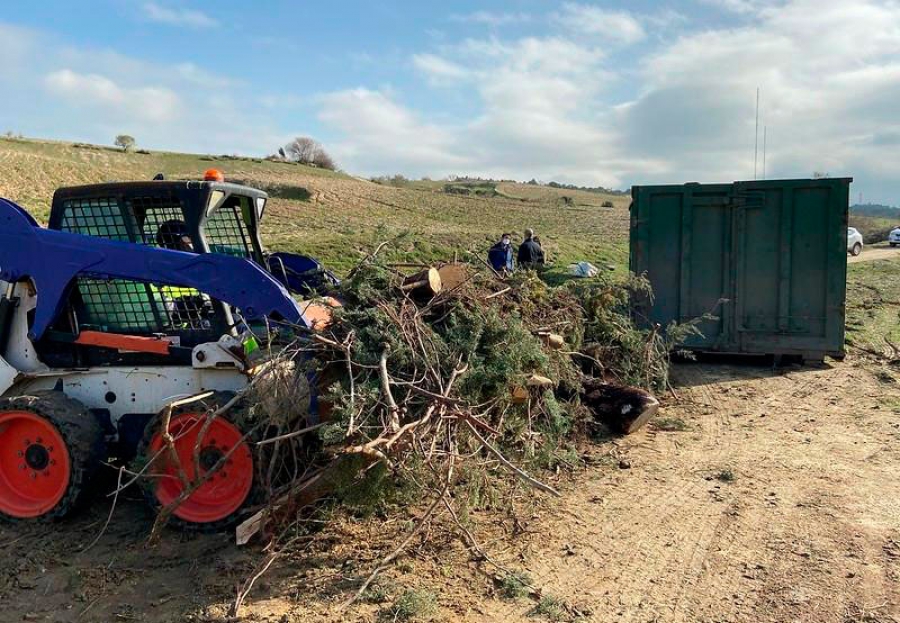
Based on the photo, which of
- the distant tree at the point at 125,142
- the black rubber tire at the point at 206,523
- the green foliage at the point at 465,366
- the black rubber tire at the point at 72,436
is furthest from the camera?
the distant tree at the point at 125,142

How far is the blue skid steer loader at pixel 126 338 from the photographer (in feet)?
14.9

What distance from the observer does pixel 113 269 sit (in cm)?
476

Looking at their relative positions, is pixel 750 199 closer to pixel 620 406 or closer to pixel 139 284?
pixel 620 406

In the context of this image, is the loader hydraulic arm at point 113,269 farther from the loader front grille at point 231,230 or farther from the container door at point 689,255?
the container door at point 689,255

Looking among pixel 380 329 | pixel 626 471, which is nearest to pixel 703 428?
pixel 626 471

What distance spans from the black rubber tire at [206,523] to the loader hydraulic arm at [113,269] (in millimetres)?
630

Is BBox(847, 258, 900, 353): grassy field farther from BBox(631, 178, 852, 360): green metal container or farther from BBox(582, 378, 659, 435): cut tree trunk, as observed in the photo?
BBox(582, 378, 659, 435): cut tree trunk

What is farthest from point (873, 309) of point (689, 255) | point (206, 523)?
point (206, 523)

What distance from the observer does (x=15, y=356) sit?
5.10 meters

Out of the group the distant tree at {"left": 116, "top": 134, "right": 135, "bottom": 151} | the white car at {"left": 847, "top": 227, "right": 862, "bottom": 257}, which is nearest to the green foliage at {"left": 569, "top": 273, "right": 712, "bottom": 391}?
the white car at {"left": 847, "top": 227, "right": 862, "bottom": 257}

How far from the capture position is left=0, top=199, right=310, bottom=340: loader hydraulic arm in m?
4.68

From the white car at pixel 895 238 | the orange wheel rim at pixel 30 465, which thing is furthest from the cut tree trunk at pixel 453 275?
the white car at pixel 895 238

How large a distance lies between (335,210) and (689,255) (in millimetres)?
24626

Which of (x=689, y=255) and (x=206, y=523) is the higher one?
(x=689, y=255)
